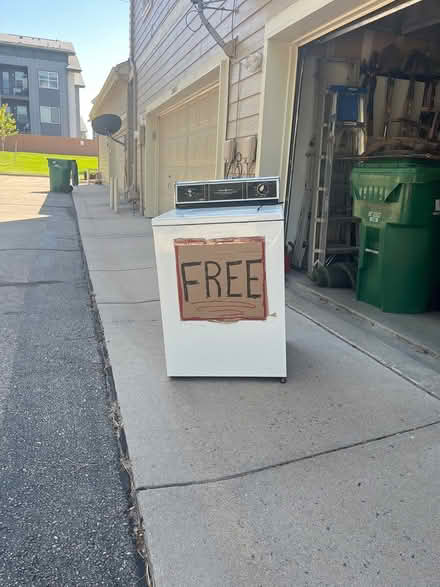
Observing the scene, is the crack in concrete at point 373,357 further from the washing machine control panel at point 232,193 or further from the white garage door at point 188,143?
the white garage door at point 188,143

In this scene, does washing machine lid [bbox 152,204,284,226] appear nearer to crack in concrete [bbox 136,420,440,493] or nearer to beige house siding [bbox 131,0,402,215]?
crack in concrete [bbox 136,420,440,493]

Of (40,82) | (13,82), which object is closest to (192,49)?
(40,82)

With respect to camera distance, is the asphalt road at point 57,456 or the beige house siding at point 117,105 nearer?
the asphalt road at point 57,456

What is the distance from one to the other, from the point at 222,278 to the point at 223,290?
0.25 ft

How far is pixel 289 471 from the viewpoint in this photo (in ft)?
6.64

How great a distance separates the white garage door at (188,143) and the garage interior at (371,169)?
2.30 metres

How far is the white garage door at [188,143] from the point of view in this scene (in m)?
7.19

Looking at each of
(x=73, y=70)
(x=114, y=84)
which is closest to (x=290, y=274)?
(x=114, y=84)

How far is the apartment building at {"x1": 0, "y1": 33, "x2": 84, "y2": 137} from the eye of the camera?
147 ft

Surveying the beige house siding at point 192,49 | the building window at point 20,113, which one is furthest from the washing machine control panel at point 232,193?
the building window at point 20,113

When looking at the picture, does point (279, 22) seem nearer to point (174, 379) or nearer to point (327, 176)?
point (327, 176)

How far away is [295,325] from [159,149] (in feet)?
26.1

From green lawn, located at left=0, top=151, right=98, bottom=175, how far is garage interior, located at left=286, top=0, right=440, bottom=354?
29.1 meters

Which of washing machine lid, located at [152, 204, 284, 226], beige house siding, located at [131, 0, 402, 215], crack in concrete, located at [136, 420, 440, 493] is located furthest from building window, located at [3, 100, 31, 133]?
crack in concrete, located at [136, 420, 440, 493]
